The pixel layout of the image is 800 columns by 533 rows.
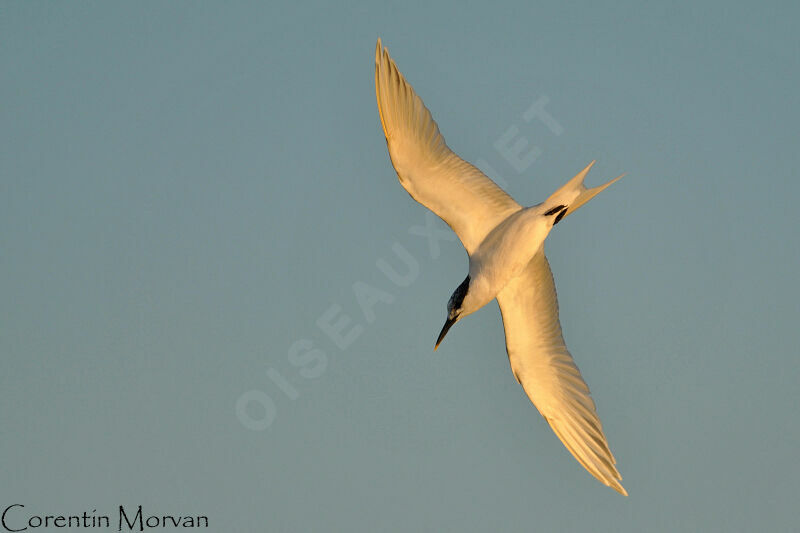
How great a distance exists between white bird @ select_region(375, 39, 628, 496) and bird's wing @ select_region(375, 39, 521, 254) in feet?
0.04

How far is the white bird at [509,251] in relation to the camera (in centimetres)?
1427

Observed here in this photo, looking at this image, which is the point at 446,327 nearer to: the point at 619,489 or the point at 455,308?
the point at 455,308

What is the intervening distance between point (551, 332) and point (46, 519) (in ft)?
32.3

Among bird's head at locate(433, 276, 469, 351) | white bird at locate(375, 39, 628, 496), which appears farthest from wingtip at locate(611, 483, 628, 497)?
bird's head at locate(433, 276, 469, 351)

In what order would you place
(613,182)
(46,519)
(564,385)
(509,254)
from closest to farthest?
(613,182), (509,254), (564,385), (46,519)

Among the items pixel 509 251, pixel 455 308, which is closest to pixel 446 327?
pixel 455 308

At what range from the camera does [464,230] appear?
15125mm

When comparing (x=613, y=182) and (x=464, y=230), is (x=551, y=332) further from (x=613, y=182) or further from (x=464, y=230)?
(x=613, y=182)

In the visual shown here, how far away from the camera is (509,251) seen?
14.5 meters

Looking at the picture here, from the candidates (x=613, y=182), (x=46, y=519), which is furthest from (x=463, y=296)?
(x=46, y=519)

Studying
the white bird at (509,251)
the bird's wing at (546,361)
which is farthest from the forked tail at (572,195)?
the bird's wing at (546,361)

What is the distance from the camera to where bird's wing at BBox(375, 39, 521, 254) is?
45.8 feet

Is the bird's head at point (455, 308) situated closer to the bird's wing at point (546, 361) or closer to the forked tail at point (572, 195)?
the bird's wing at point (546, 361)

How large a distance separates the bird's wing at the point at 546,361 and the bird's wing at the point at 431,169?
1.04 m
